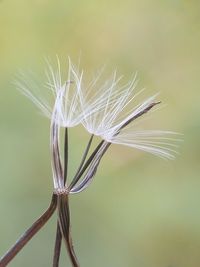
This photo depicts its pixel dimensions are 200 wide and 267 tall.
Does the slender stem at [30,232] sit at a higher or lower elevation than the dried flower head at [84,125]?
lower

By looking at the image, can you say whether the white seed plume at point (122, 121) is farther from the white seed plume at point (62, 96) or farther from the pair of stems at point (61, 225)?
the pair of stems at point (61, 225)

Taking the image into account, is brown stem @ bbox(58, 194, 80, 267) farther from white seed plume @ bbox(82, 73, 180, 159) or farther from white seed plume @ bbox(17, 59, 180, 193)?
white seed plume @ bbox(82, 73, 180, 159)

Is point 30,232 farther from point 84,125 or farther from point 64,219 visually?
point 84,125

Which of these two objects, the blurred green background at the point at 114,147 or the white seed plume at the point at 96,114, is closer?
the white seed plume at the point at 96,114

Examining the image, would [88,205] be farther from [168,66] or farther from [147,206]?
[168,66]

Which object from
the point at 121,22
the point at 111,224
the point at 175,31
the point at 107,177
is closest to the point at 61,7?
the point at 121,22

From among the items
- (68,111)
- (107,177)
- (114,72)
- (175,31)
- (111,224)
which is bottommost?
(111,224)

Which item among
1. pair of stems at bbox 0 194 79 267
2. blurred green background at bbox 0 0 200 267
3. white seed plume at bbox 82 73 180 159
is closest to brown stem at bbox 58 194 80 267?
pair of stems at bbox 0 194 79 267

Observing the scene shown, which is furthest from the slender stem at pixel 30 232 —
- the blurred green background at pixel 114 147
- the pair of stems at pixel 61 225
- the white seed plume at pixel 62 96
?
the blurred green background at pixel 114 147
